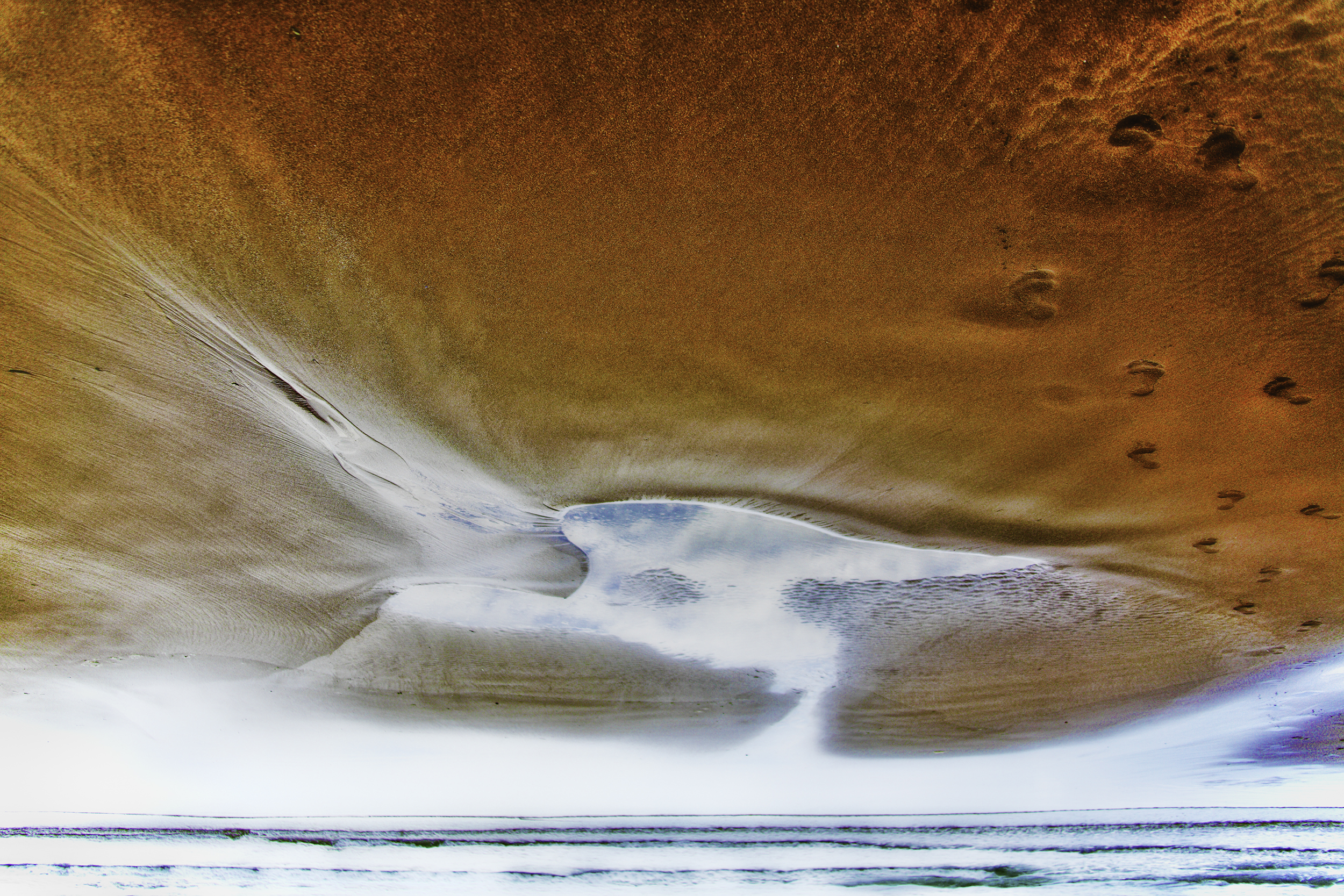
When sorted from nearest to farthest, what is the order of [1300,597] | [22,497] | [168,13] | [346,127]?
1. [168,13]
2. [346,127]
3. [22,497]
4. [1300,597]

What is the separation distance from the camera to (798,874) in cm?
317

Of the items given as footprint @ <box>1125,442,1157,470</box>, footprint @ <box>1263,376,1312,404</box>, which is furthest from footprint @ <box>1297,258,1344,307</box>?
footprint @ <box>1125,442,1157,470</box>

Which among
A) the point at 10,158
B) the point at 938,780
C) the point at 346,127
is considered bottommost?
the point at 938,780

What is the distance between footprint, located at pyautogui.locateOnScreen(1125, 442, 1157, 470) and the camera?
96.7 inches

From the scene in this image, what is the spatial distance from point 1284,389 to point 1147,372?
56cm

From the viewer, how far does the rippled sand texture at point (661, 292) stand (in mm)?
2031

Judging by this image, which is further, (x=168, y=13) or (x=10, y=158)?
(x=10, y=158)

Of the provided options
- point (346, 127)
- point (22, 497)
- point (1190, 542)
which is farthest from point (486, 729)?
point (1190, 542)

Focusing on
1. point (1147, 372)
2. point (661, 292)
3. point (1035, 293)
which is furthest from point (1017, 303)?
point (661, 292)

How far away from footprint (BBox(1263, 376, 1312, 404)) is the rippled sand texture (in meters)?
0.01

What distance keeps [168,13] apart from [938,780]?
4.48 metres

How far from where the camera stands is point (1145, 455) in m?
2.47

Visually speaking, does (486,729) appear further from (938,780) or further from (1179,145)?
(1179,145)

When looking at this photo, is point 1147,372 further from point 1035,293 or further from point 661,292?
point 661,292
